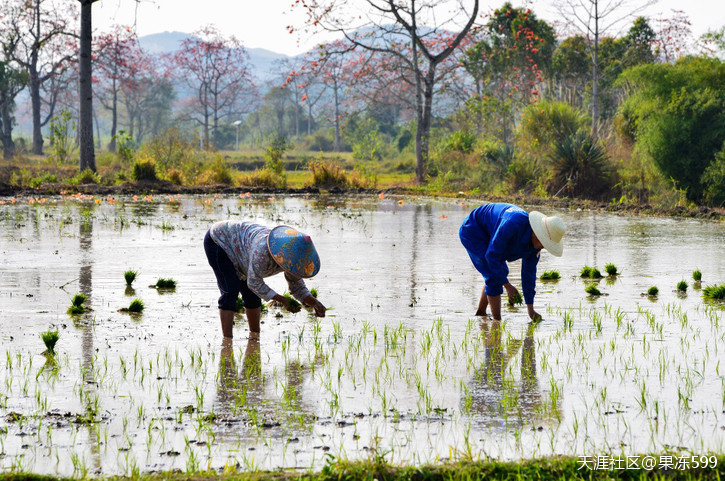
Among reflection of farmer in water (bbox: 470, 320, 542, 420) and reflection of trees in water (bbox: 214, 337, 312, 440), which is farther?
reflection of farmer in water (bbox: 470, 320, 542, 420)

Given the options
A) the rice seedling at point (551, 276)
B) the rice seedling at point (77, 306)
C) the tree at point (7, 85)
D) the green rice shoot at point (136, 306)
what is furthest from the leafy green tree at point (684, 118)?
the tree at point (7, 85)

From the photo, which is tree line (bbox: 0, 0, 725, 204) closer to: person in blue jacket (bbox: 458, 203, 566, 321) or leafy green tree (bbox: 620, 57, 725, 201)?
leafy green tree (bbox: 620, 57, 725, 201)

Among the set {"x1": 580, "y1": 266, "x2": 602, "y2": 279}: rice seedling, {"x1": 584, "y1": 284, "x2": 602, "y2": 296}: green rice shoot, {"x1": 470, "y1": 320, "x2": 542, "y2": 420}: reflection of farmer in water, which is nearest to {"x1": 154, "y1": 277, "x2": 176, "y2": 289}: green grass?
{"x1": 470, "y1": 320, "x2": 542, "y2": 420}: reflection of farmer in water

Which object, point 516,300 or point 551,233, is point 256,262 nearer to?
point 551,233

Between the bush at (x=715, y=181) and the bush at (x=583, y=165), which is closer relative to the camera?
the bush at (x=715, y=181)

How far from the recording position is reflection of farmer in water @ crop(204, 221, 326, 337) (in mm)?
6336

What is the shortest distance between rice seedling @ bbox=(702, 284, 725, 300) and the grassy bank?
18.1 ft

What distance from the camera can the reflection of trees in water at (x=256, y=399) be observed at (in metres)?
5.01

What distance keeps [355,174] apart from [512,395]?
25.0 meters

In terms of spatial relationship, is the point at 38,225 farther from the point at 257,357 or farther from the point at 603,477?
the point at 603,477

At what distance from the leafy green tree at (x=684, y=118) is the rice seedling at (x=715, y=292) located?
36.4ft

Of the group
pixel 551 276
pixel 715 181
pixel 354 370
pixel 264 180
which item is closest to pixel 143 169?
pixel 264 180

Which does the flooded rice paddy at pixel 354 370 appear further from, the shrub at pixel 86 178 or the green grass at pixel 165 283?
the shrub at pixel 86 178

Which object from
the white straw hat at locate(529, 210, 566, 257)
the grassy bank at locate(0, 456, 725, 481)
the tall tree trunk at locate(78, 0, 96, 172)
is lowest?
the grassy bank at locate(0, 456, 725, 481)
